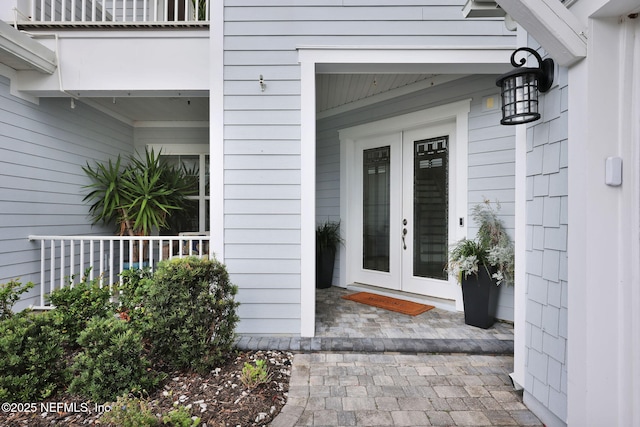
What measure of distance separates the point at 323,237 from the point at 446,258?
5.43ft

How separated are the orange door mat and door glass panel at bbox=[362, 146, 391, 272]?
457 mm

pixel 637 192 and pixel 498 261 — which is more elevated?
pixel 637 192

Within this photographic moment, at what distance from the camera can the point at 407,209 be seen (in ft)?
13.0

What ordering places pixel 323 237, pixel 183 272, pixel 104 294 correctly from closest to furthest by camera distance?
pixel 183 272 < pixel 104 294 < pixel 323 237

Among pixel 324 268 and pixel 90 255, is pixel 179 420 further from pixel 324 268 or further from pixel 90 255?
pixel 324 268

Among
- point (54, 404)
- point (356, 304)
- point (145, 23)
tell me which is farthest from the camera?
point (356, 304)

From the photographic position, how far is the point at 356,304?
362cm

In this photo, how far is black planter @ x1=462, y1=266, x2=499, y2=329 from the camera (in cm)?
289

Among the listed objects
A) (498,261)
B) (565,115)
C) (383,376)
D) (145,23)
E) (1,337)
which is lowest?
(383,376)

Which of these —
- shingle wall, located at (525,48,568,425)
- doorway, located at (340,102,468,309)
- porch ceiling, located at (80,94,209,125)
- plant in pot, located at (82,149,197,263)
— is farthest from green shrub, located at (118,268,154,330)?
Result: doorway, located at (340,102,468,309)

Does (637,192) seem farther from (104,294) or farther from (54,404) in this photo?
(104,294)

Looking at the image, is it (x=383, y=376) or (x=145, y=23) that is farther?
(x=145, y=23)

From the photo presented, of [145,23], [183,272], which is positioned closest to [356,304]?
[183,272]

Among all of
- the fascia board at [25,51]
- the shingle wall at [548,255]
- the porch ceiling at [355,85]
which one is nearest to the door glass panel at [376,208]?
the porch ceiling at [355,85]
